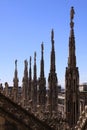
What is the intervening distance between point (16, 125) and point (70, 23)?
32.9 feet

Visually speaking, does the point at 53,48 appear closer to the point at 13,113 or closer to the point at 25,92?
the point at 13,113

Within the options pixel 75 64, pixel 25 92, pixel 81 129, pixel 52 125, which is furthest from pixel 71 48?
pixel 25 92

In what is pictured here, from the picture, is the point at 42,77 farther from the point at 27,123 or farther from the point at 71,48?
the point at 27,123

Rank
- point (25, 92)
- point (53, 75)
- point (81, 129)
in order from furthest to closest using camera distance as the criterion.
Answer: point (25, 92), point (53, 75), point (81, 129)

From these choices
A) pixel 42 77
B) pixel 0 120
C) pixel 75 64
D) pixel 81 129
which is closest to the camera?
pixel 81 129

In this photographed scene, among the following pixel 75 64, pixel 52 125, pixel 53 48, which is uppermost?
pixel 53 48

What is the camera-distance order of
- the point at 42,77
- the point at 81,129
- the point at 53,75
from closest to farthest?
1. the point at 81,129
2. the point at 53,75
3. the point at 42,77

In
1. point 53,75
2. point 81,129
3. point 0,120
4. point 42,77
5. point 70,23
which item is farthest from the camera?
point 42,77

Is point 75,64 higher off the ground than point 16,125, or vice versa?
point 75,64

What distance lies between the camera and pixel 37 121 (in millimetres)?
9688

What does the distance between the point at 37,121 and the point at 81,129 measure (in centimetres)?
323

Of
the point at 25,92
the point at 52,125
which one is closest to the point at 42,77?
the point at 25,92

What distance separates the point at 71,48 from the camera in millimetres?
17828

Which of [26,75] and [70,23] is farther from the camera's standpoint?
[26,75]
